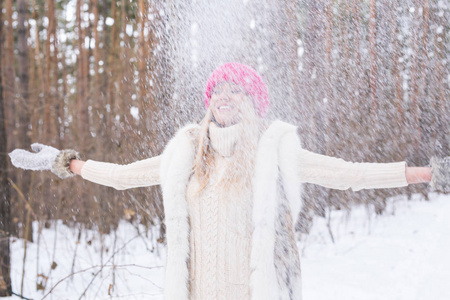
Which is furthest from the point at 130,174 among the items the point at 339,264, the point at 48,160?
the point at 339,264

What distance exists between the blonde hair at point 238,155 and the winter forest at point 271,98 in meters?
3.58

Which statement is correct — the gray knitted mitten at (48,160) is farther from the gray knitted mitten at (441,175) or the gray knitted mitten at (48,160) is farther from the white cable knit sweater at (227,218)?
the gray knitted mitten at (441,175)

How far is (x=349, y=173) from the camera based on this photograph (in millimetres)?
1759

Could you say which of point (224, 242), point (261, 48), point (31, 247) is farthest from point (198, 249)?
point (261, 48)

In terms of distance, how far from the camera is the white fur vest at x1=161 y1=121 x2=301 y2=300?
176cm

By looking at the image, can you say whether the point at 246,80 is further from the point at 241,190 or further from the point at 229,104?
the point at 241,190

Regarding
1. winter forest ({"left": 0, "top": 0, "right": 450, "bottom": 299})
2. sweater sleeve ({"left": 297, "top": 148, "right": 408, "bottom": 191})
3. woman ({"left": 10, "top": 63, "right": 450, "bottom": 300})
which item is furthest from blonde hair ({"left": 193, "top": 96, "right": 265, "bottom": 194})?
winter forest ({"left": 0, "top": 0, "right": 450, "bottom": 299})

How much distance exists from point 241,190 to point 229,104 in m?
0.38

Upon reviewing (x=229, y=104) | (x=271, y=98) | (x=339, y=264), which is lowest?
(x=339, y=264)

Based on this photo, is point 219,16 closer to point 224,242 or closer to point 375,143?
point 375,143

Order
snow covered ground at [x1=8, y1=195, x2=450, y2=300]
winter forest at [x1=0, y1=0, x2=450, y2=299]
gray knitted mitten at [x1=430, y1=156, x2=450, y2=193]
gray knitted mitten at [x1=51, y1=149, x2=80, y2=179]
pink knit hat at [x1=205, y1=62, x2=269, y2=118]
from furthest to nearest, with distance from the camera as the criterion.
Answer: winter forest at [x1=0, y1=0, x2=450, y2=299], snow covered ground at [x1=8, y1=195, x2=450, y2=300], gray knitted mitten at [x1=51, y1=149, x2=80, y2=179], pink knit hat at [x1=205, y1=62, x2=269, y2=118], gray knitted mitten at [x1=430, y1=156, x2=450, y2=193]

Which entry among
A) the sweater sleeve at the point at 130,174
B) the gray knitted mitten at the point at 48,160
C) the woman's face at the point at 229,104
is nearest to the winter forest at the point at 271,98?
the gray knitted mitten at the point at 48,160

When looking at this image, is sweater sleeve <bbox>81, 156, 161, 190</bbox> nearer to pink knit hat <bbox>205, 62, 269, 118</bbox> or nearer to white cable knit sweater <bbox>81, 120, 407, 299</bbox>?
white cable knit sweater <bbox>81, 120, 407, 299</bbox>

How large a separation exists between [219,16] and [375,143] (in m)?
4.01
